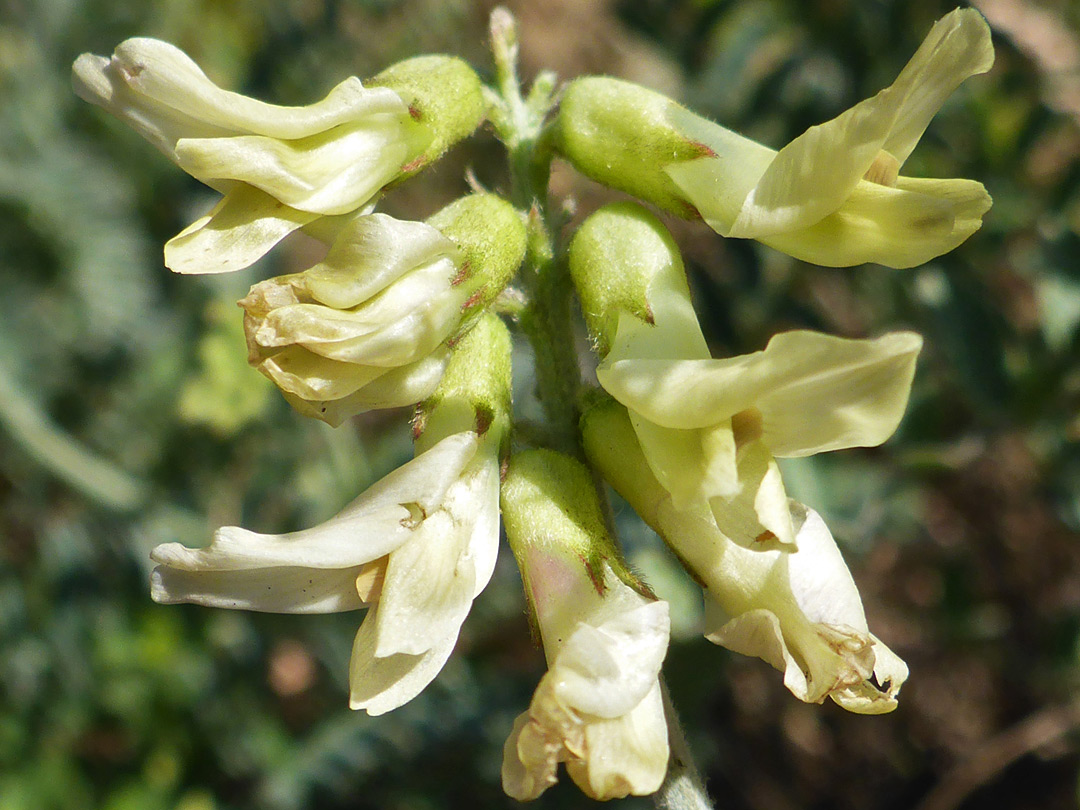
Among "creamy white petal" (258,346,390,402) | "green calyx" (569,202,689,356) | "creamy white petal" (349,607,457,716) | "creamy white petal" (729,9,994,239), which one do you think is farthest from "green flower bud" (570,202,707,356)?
"creamy white petal" (349,607,457,716)

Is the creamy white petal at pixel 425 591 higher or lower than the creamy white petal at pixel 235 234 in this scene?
lower

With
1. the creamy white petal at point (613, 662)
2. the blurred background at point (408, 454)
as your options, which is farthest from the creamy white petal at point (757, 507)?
the blurred background at point (408, 454)

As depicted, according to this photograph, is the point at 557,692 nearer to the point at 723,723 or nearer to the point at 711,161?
the point at 711,161

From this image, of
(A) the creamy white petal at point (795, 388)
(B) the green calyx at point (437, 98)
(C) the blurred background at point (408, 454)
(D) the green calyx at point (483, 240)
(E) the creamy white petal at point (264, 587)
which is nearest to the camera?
(A) the creamy white petal at point (795, 388)

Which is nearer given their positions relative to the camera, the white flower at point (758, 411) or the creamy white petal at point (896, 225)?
the white flower at point (758, 411)

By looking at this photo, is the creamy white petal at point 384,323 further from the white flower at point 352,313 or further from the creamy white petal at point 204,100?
the creamy white petal at point 204,100

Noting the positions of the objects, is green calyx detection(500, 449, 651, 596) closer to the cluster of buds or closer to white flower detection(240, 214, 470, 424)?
the cluster of buds

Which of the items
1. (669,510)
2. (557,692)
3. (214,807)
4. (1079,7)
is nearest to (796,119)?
(1079,7)
